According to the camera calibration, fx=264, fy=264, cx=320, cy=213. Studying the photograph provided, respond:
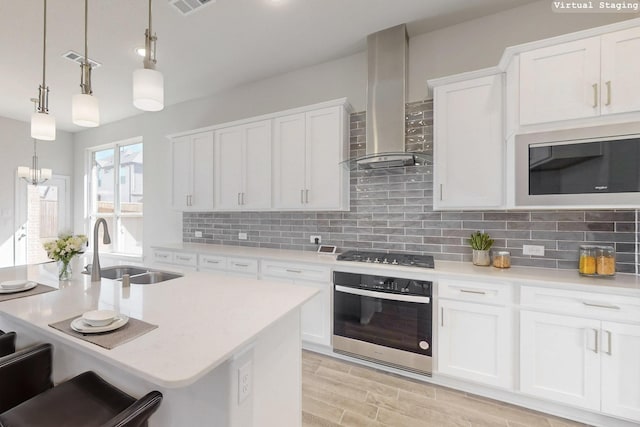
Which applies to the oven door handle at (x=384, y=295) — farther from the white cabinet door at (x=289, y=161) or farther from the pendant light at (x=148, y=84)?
the pendant light at (x=148, y=84)

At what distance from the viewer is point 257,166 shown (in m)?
3.13

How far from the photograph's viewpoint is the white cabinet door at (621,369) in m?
1.56

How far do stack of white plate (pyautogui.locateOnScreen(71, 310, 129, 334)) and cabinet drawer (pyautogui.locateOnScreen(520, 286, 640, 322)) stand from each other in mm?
2309

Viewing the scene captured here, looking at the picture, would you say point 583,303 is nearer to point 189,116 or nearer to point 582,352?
point 582,352

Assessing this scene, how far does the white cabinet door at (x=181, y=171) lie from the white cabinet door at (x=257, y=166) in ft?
3.22

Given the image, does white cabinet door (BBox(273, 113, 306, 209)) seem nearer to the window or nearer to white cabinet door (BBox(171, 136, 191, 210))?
white cabinet door (BBox(171, 136, 191, 210))

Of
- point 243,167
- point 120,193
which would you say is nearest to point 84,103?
point 243,167

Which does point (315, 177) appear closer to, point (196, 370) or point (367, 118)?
point (367, 118)

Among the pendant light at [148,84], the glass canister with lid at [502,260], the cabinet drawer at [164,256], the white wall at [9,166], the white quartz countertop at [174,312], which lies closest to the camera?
the white quartz countertop at [174,312]

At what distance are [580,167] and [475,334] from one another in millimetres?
1351

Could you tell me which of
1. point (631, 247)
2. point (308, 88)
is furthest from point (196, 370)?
point (308, 88)

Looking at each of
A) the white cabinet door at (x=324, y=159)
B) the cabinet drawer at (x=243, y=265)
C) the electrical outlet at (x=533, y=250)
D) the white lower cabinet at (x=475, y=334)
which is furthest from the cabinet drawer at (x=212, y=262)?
the electrical outlet at (x=533, y=250)

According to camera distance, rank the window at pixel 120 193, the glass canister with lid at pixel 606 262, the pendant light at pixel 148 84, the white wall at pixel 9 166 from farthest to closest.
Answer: the window at pixel 120 193 < the white wall at pixel 9 166 < the glass canister with lid at pixel 606 262 < the pendant light at pixel 148 84

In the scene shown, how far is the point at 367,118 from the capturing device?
2.59 metres
